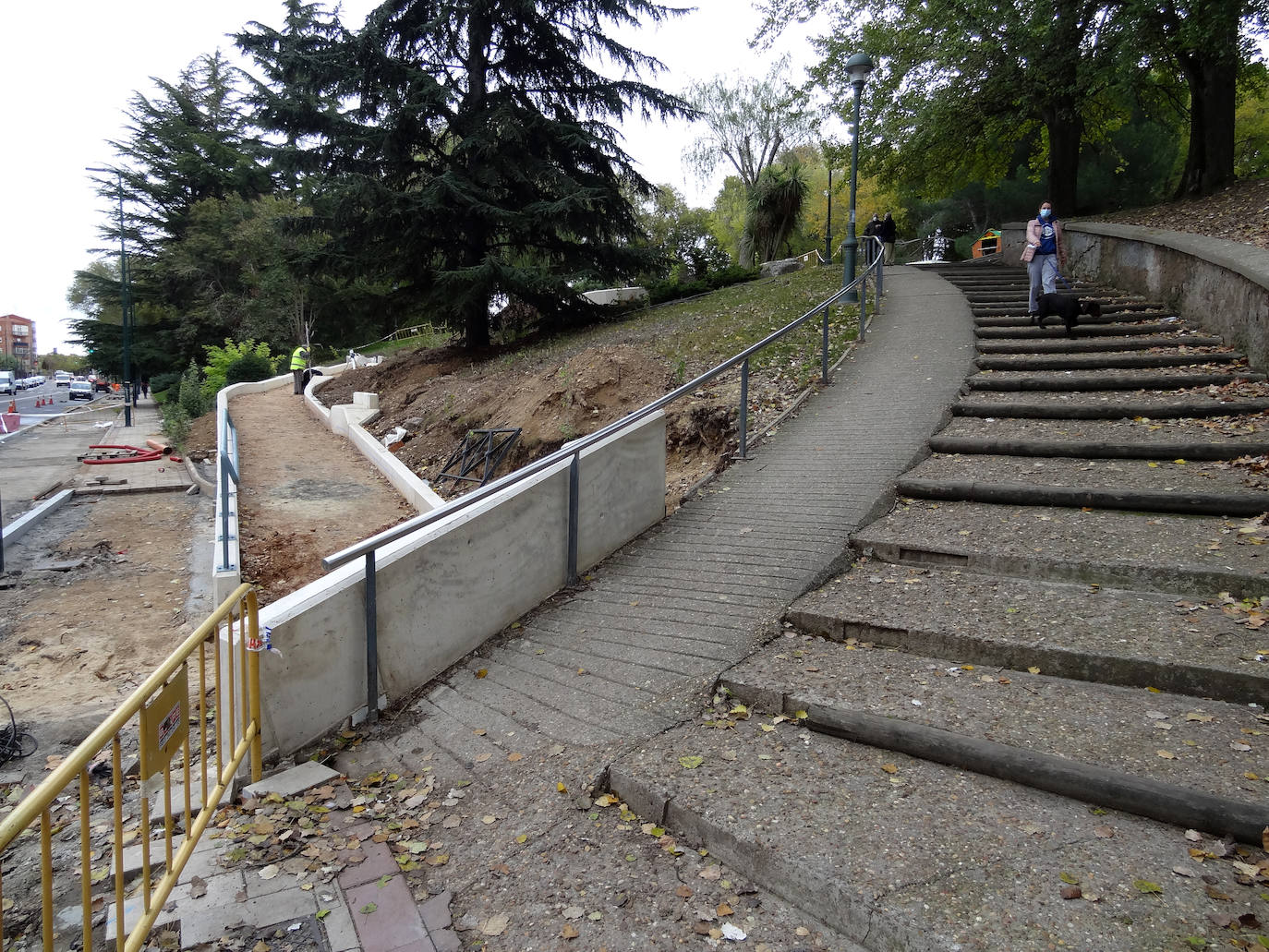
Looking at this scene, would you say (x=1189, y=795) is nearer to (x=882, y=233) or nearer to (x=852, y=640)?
(x=852, y=640)

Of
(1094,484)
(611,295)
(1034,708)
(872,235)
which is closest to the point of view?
(1034,708)

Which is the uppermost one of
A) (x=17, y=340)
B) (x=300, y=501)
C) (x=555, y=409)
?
(x=17, y=340)

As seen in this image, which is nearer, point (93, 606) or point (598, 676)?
point (598, 676)

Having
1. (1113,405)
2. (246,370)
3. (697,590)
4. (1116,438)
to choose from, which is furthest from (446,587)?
(246,370)

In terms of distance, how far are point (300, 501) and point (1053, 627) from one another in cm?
1113

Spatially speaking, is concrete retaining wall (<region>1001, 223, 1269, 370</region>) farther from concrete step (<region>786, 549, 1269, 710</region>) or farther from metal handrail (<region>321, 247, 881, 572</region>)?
metal handrail (<region>321, 247, 881, 572</region>)

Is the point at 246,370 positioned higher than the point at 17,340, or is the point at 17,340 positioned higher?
the point at 17,340

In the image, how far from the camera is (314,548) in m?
9.91

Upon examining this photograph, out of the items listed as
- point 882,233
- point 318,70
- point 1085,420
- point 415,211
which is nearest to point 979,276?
point 882,233

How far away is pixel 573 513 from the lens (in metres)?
5.78

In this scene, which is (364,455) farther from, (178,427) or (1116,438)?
(1116,438)

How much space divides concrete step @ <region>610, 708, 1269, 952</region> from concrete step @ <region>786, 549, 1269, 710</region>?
0.93m

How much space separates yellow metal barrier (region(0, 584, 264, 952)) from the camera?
6.73ft

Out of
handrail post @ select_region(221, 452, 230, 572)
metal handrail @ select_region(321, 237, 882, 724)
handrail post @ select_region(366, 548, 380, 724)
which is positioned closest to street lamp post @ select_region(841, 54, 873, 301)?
metal handrail @ select_region(321, 237, 882, 724)
